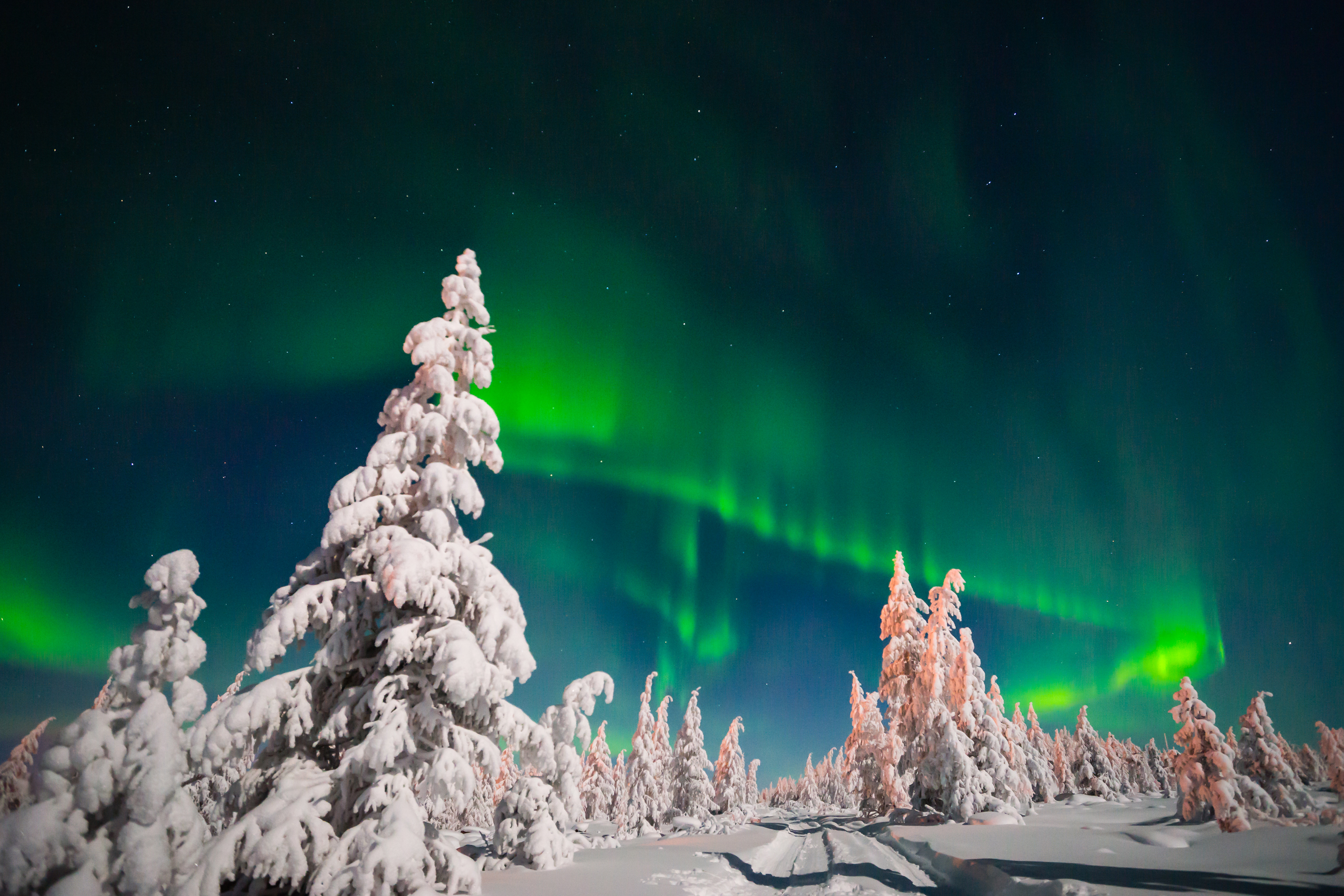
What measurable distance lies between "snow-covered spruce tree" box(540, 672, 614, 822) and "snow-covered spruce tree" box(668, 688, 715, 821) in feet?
127

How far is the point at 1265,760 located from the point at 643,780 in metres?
39.8

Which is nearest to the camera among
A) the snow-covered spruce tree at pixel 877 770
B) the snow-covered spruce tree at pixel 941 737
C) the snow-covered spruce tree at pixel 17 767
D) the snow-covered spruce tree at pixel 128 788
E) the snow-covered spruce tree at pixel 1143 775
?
the snow-covered spruce tree at pixel 128 788

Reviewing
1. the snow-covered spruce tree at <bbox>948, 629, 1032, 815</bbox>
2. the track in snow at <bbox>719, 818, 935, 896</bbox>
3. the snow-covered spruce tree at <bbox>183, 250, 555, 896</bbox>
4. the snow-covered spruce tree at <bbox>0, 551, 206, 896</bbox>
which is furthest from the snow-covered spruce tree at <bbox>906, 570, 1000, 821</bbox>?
the snow-covered spruce tree at <bbox>0, 551, 206, 896</bbox>

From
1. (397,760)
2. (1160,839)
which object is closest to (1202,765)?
(1160,839)

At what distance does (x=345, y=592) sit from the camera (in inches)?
403

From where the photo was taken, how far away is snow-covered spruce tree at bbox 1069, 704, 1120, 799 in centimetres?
5859

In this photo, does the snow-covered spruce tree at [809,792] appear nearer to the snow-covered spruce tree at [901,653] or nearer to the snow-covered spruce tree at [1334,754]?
the snow-covered spruce tree at [901,653]

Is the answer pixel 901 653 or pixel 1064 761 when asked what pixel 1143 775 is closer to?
pixel 1064 761

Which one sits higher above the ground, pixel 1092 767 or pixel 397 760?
pixel 397 760

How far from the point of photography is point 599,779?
53562 mm

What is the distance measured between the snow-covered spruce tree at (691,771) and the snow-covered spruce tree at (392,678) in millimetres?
40314

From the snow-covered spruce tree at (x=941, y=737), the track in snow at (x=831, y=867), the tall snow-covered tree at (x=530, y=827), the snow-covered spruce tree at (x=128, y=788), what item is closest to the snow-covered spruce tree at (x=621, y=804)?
the track in snow at (x=831, y=867)

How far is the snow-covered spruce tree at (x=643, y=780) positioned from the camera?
4644 cm

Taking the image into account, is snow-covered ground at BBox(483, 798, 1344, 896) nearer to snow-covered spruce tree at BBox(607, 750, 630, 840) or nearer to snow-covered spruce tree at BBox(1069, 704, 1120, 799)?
snow-covered spruce tree at BBox(607, 750, 630, 840)
